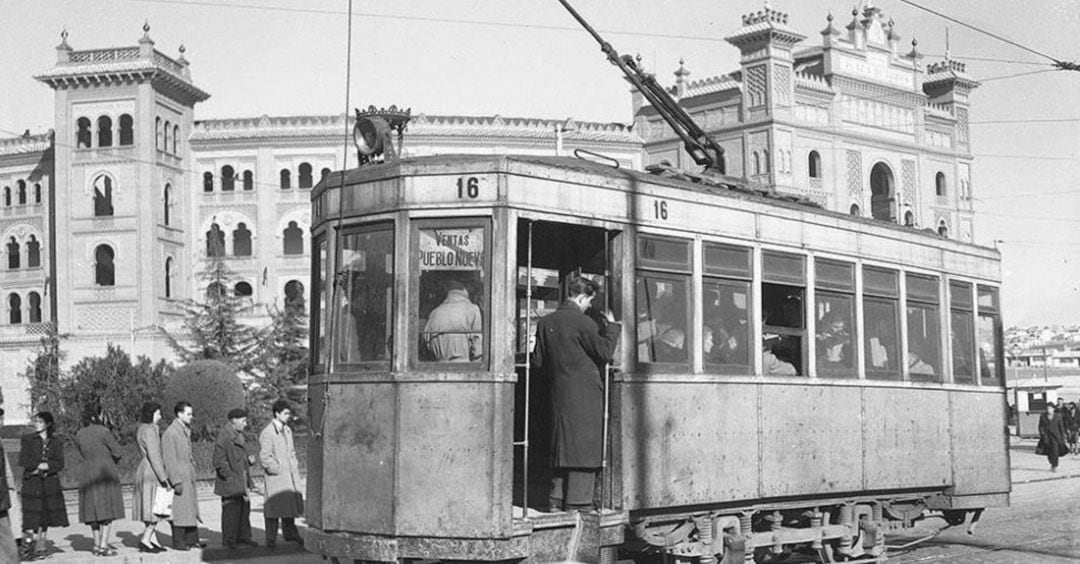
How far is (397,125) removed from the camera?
9672mm

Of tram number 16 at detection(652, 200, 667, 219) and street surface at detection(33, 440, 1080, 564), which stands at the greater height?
tram number 16 at detection(652, 200, 667, 219)

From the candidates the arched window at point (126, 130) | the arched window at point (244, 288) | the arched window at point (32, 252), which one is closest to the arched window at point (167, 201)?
the arched window at point (126, 130)

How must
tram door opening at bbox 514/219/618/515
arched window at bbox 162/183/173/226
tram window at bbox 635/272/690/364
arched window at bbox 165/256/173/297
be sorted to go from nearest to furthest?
tram door opening at bbox 514/219/618/515, tram window at bbox 635/272/690/364, arched window at bbox 165/256/173/297, arched window at bbox 162/183/173/226

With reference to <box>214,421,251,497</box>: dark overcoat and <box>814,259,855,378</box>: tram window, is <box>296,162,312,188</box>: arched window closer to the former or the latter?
<box>214,421,251,497</box>: dark overcoat

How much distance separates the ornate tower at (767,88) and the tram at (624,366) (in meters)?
54.9

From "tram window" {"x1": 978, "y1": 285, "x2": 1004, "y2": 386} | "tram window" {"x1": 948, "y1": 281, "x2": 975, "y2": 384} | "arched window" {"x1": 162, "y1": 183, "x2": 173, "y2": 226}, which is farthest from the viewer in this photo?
"arched window" {"x1": 162, "y1": 183, "x2": 173, "y2": 226}

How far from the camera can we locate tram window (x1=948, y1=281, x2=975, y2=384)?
1253 cm

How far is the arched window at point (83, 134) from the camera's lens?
2618 inches

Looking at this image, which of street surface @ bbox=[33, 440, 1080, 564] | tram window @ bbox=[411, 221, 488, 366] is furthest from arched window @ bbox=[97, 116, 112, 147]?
tram window @ bbox=[411, 221, 488, 366]

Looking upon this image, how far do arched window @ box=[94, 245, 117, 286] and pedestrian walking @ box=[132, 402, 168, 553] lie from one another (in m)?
54.2

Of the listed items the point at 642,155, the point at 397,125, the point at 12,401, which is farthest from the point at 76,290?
the point at 397,125

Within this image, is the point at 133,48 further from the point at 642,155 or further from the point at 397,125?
the point at 397,125

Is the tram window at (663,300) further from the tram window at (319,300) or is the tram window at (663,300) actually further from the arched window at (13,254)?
the arched window at (13,254)

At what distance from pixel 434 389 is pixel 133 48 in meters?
62.9
